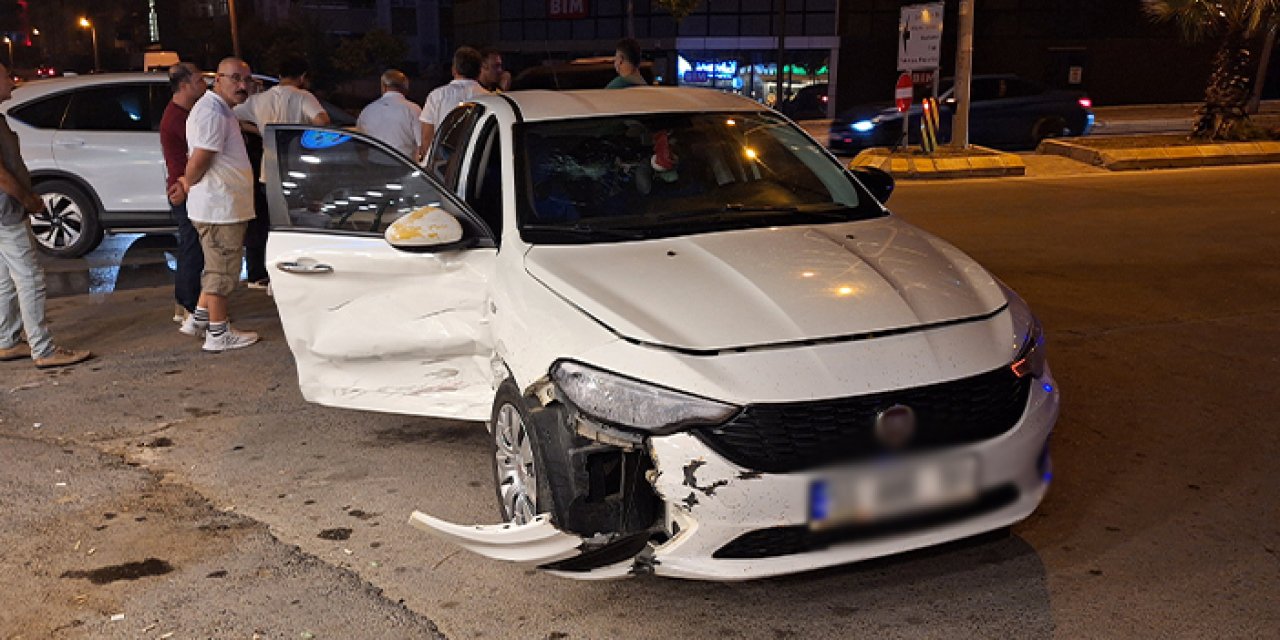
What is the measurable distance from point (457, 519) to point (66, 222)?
7216 millimetres

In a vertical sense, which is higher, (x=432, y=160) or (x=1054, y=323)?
(x=432, y=160)

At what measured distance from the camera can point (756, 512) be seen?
3.38m

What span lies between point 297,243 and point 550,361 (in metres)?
1.73

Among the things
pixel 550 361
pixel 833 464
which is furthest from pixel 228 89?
pixel 833 464

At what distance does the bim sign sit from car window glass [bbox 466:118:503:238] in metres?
32.0

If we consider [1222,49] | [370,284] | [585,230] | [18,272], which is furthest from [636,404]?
[1222,49]

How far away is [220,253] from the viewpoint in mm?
6980

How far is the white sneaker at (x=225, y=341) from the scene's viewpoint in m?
7.14

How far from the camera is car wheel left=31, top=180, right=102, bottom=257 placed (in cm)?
1014

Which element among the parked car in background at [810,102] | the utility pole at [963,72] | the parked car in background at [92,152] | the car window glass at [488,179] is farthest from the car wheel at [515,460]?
the parked car in background at [810,102]

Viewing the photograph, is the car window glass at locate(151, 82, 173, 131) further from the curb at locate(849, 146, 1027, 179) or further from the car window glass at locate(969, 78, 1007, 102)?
the car window glass at locate(969, 78, 1007, 102)

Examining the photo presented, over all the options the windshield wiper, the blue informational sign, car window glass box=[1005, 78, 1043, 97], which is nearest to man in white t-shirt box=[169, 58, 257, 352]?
the blue informational sign

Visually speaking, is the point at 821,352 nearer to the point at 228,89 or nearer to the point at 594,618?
the point at 594,618

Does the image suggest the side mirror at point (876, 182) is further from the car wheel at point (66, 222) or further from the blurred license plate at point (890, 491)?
the car wheel at point (66, 222)
